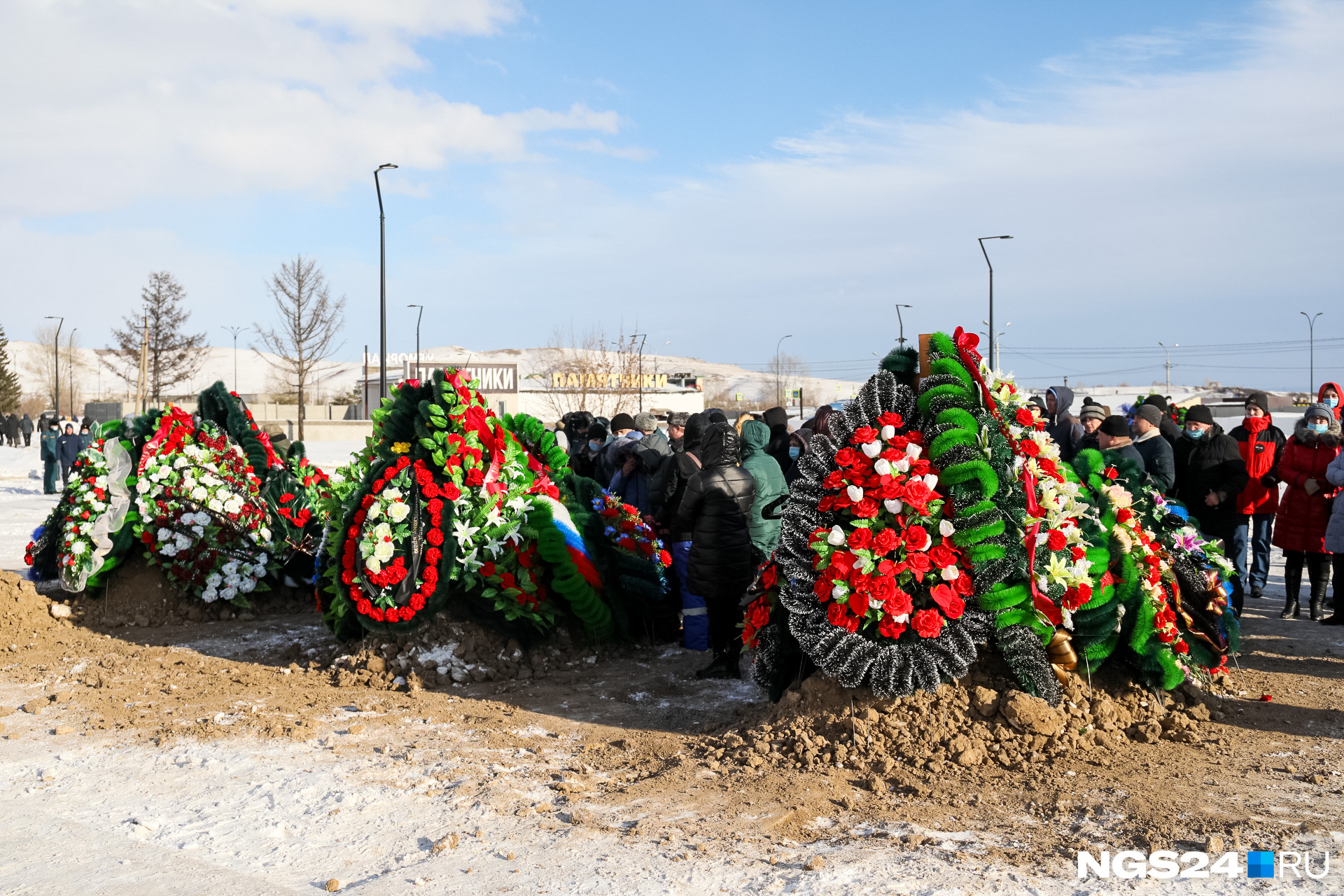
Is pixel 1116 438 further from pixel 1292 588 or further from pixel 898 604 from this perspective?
pixel 898 604

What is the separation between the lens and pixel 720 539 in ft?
22.3

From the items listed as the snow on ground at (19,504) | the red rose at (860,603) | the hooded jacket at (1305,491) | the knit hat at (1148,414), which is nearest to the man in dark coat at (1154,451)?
the knit hat at (1148,414)

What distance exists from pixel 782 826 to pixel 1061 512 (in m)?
2.28

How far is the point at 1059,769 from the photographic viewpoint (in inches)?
185

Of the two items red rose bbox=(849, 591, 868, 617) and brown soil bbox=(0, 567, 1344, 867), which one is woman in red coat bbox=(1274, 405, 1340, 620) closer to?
brown soil bbox=(0, 567, 1344, 867)

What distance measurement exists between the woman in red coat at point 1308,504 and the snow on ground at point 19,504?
12931 mm

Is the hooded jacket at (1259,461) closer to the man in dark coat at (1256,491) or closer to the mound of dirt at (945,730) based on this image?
the man in dark coat at (1256,491)

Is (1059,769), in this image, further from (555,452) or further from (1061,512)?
(555,452)

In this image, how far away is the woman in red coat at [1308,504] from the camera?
27.7ft

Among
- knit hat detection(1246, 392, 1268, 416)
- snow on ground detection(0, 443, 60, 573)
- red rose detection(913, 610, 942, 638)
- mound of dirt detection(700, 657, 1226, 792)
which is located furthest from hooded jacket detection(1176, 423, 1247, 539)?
snow on ground detection(0, 443, 60, 573)

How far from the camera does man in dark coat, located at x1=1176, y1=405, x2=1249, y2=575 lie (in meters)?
8.68

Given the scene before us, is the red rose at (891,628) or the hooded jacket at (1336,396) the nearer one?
the red rose at (891,628)

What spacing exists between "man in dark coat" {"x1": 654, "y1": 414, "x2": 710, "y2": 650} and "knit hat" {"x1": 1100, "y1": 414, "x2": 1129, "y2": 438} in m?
3.15

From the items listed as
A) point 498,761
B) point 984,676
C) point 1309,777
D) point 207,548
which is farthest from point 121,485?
point 1309,777
